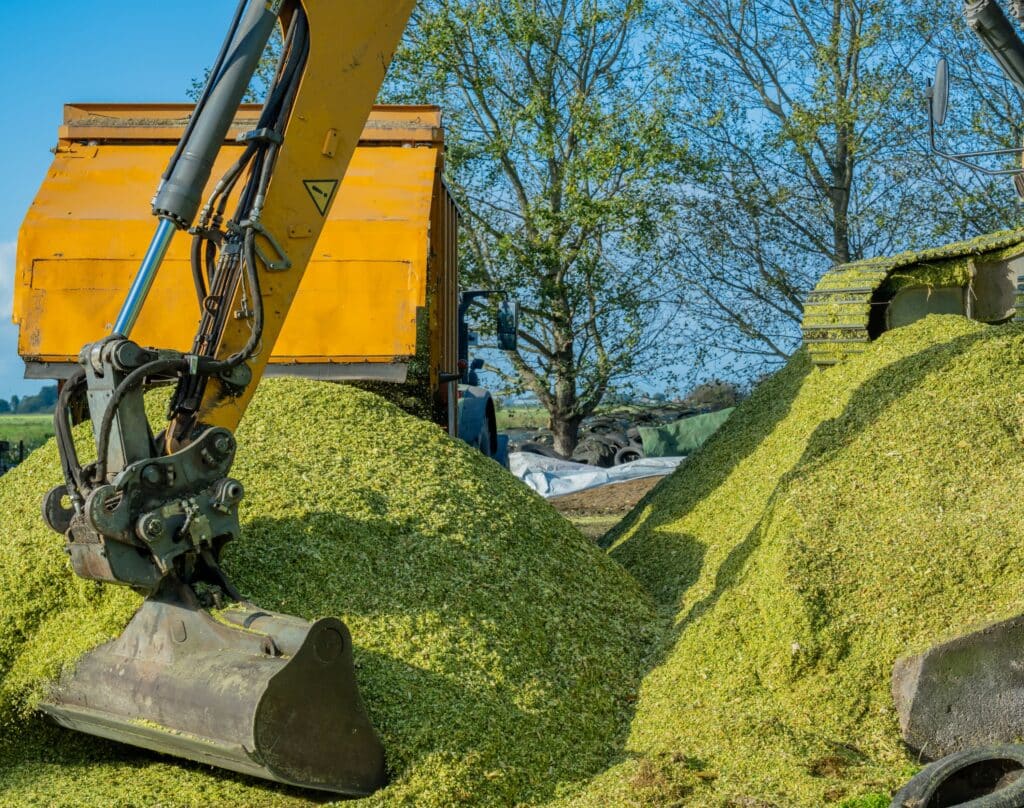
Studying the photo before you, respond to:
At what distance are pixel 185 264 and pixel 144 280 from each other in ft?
9.44

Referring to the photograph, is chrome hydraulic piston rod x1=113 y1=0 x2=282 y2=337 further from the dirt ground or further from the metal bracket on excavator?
the dirt ground

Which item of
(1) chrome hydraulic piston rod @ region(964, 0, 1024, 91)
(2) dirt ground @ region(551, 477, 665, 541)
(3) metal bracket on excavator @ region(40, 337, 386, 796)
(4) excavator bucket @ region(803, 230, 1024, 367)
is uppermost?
(1) chrome hydraulic piston rod @ region(964, 0, 1024, 91)

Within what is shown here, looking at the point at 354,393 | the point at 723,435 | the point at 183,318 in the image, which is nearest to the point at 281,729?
the point at 354,393

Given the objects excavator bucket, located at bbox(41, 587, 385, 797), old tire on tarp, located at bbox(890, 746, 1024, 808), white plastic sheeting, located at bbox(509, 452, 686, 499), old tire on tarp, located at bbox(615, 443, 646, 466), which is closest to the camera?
old tire on tarp, located at bbox(890, 746, 1024, 808)

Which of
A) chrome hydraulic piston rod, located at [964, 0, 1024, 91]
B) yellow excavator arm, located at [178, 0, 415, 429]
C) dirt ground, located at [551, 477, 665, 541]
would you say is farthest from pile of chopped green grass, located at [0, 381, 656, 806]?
dirt ground, located at [551, 477, 665, 541]

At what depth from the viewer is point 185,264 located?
711 centimetres

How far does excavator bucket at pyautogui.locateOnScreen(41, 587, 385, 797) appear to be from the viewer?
384 cm

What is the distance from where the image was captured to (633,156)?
15133 millimetres

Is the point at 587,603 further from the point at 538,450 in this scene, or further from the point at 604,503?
the point at 538,450

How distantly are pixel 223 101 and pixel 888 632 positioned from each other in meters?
3.40

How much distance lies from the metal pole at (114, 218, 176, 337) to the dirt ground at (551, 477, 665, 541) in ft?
22.1

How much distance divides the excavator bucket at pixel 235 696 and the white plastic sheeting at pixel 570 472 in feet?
29.3

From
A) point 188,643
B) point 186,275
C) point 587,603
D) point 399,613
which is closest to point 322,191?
point 399,613

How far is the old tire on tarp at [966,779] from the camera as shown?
3678 mm
